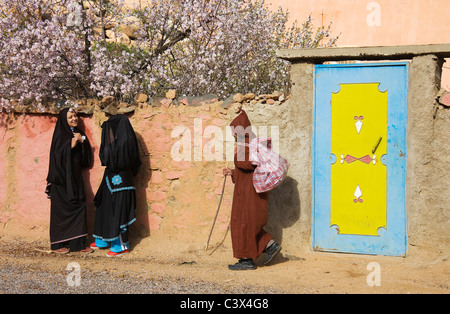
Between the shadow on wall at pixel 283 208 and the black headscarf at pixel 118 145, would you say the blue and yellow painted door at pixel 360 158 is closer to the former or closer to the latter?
the shadow on wall at pixel 283 208

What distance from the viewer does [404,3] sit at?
12328 millimetres

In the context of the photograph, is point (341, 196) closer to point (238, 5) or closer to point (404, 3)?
point (238, 5)

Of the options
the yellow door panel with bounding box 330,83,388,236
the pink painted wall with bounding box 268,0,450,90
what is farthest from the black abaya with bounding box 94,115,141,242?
the pink painted wall with bounding box 268,0,450,90

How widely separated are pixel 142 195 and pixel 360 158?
2.79m

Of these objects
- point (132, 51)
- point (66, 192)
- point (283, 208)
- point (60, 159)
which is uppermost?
point (132, 51)

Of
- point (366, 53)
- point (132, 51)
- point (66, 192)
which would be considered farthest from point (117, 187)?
point (366, 53)

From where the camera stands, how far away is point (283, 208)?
620cm

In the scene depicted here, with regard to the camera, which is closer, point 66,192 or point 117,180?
point 117,180

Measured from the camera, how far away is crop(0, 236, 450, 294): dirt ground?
493 cm

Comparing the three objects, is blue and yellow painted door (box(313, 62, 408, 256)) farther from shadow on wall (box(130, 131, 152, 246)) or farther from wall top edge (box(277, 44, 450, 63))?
shadow on wall (box(130, 131, 152, 246))

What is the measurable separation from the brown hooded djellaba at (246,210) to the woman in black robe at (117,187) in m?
1.48

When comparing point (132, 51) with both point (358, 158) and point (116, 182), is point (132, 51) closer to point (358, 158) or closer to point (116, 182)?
point (116, 182)

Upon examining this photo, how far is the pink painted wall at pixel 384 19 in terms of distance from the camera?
12266mm

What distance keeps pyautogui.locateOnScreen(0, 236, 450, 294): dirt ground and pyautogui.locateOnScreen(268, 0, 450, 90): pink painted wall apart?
7372 mm
